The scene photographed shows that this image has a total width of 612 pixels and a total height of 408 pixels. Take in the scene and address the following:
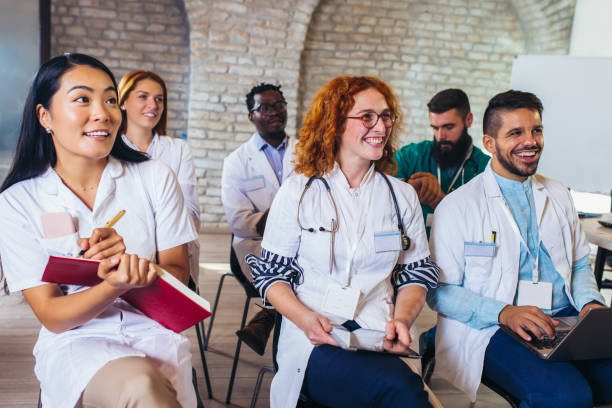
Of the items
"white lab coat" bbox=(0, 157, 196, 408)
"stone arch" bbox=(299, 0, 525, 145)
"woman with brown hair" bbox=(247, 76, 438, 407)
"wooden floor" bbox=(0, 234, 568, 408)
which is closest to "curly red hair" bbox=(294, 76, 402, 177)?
"woman with brown hair" bbox=(247, 76, 438, 407)

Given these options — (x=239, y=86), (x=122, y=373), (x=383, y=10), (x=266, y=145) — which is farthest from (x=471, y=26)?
(x=122, y=373)

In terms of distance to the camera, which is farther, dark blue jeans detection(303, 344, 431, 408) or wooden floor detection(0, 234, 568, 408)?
wooden floor detection(0, 234, 568, 408)

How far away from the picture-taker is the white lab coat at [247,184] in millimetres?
2873

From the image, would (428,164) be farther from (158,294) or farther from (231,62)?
(231,62)

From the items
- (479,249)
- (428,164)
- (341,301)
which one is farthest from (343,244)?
(428,164)

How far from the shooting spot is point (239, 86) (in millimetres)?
5555

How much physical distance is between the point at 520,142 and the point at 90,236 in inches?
60.9

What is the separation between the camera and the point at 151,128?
2.87 metres

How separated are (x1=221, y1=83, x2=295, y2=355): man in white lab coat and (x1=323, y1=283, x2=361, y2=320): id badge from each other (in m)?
1.16

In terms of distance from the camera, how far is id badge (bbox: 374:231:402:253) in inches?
64.4

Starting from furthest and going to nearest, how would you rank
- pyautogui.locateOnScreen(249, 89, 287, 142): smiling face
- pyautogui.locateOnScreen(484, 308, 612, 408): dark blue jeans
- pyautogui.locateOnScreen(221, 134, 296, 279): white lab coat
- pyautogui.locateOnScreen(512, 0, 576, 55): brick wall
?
1. pyautogui.locateOnScreen(512, 0, 576, 55): brick wall
2. pyautogui.locateOnScreen(249, 89, 287, 142): smiling face
3. pyautogui.locateOnScreen(221, 134, 296, 279): white lab coat
4. pyautogui.locateOnScreen(484, 308, 612, 408): dark blue jeans

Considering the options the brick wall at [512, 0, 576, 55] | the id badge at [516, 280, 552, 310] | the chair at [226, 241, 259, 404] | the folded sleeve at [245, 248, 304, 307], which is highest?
the brick wall at [512, 0, 576, 55]

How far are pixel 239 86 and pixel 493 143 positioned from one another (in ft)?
13.2

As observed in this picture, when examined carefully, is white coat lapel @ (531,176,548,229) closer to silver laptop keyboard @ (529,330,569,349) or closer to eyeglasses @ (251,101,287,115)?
silver laptop keyboard @ (529,330,569,349)
